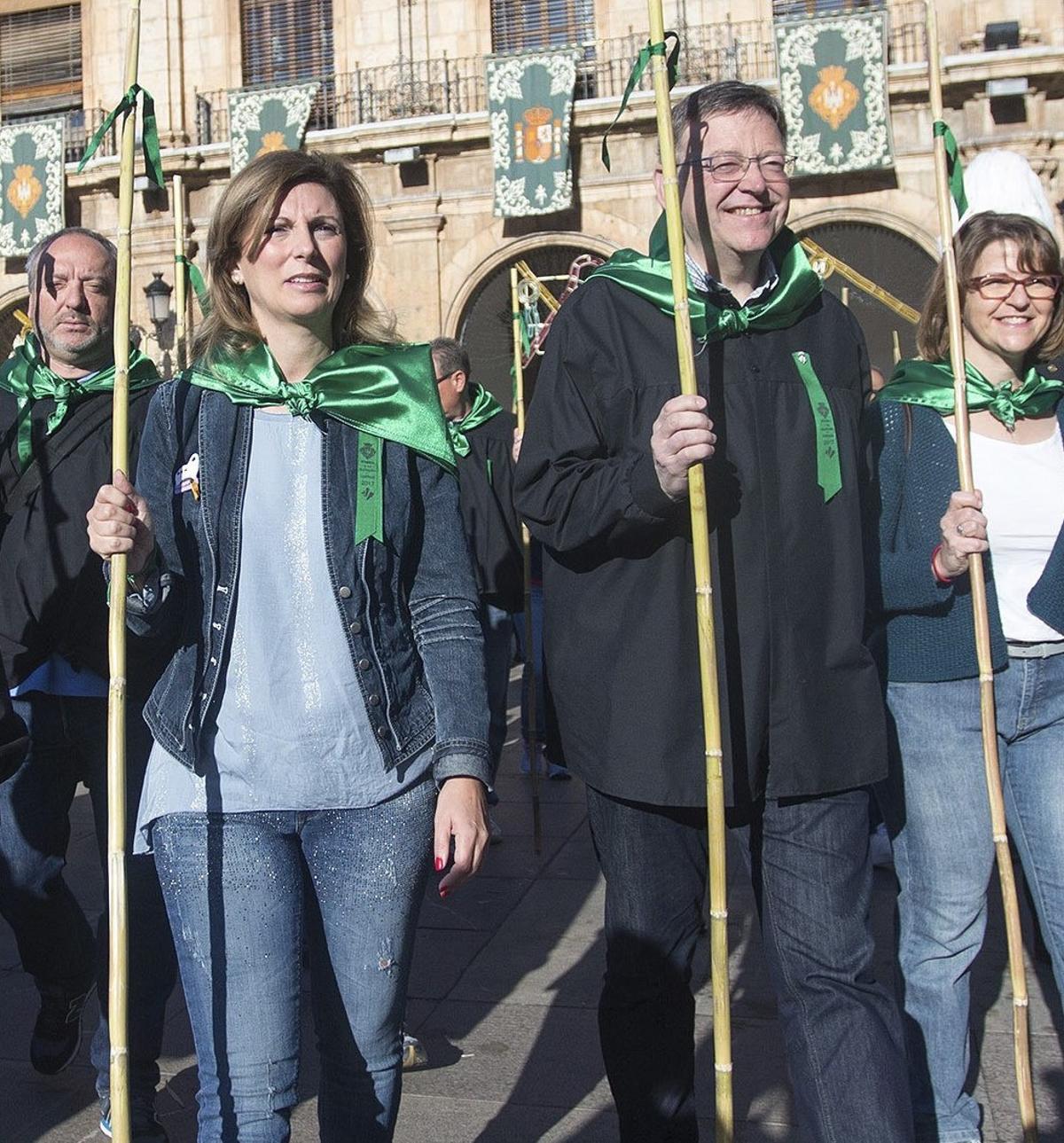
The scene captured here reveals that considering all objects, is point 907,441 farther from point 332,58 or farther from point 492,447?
point 332,58

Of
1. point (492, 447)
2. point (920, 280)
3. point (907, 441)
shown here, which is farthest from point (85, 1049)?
point (920, 280)

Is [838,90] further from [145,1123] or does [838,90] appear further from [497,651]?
[145,1123]

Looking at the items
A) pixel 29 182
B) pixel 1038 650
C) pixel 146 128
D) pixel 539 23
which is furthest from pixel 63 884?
pixel 29 182

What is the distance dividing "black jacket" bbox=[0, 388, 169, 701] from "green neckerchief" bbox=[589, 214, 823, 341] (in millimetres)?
1290

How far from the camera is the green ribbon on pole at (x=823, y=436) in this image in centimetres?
266

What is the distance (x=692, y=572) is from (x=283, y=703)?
0.75 meters

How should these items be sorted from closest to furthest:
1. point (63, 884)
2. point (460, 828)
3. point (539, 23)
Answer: point (460, 828)
point (63, 884)
point (539, 23)

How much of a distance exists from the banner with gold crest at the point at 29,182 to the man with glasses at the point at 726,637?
20189mm

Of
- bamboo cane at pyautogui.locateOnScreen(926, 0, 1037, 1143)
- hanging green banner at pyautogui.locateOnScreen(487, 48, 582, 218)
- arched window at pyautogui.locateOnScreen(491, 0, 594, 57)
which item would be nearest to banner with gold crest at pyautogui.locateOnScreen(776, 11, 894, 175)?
hanging green banner at pyautogui.locateOnScreen(487, 48, 582, 218)

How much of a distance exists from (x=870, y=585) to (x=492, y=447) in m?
3.33

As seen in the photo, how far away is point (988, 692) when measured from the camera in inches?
118

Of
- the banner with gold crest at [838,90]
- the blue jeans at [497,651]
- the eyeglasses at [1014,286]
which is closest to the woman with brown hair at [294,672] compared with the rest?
the eyeglasses at [1014,286]

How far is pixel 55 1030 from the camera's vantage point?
379 centimetres

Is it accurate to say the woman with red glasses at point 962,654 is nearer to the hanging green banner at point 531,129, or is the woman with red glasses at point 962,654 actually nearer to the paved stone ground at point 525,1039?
the paved stone ground at point 525,1039
